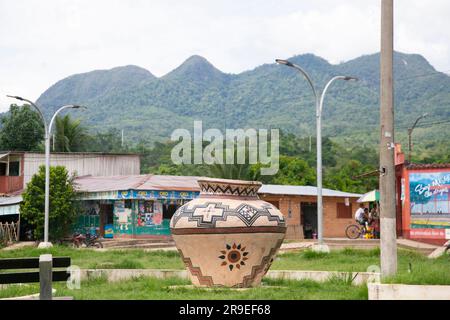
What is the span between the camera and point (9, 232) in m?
34.4

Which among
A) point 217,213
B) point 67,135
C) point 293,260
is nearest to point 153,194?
point 293,260

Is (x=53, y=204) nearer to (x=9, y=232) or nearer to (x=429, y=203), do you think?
(x=9, y=232)

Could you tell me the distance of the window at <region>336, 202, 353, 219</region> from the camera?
3966cm

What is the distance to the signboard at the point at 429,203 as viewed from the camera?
88.1 ft

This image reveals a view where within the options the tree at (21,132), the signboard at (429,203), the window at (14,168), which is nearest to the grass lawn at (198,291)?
the signboard at (429,203)

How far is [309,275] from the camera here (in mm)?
15312

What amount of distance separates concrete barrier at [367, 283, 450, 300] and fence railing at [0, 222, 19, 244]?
25621 millimetres

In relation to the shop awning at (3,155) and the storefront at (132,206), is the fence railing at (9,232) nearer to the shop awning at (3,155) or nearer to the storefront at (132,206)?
the storefront at (132,206)

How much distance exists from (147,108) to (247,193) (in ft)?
339

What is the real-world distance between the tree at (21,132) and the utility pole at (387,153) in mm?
44650

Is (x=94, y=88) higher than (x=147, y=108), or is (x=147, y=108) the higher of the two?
(x=94, y=88)

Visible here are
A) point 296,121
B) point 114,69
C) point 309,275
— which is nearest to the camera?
point 309,275
